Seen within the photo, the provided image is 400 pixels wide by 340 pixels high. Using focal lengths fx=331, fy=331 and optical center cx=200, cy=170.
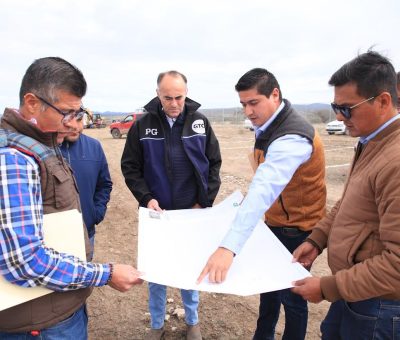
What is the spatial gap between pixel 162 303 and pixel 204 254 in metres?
1.38

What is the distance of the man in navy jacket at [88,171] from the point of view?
2.63 metres

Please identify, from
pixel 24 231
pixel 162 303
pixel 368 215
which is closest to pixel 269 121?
pixel 368 215

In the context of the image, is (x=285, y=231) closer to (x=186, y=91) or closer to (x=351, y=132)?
(x=351, y=132)

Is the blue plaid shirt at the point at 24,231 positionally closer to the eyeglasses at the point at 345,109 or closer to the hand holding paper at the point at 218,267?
the hand holding paper at the point at 218,267

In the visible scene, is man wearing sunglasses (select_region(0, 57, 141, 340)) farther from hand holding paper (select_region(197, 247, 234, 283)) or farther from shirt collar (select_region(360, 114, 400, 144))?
shirt collar (select_region(360, 114, 400, 144))

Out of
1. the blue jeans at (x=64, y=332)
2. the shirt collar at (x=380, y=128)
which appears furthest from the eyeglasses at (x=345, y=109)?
the blue jeans at (x=64, y=332)

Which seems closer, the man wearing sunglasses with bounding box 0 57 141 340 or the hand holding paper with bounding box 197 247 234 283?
the man wearing sunglasses with bounding box 0 57 141 340

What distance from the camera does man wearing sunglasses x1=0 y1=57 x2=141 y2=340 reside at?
4.02 ft

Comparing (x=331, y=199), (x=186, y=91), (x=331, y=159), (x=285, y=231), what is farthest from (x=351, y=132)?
(x=331, y=159)

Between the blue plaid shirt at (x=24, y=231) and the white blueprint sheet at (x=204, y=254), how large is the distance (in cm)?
49

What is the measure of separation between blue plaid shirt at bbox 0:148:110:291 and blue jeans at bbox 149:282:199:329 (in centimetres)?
173

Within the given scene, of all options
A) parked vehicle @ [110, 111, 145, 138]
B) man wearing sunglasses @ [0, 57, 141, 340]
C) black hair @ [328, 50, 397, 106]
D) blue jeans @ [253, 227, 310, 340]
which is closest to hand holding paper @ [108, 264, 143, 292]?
man wearing sunglasses @ [0, 57, 141, 340]

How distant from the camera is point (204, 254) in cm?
191

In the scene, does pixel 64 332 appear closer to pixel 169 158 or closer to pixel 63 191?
pixel 63 191
